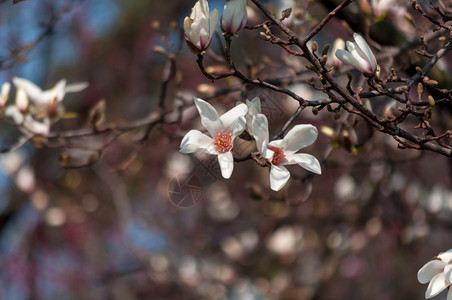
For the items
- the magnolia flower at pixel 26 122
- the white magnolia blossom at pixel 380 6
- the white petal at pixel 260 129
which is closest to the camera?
the white petal at pixel 260 129

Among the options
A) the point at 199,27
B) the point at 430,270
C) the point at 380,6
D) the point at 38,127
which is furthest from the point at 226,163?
the point at 38,127

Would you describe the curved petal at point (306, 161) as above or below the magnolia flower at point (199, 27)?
below

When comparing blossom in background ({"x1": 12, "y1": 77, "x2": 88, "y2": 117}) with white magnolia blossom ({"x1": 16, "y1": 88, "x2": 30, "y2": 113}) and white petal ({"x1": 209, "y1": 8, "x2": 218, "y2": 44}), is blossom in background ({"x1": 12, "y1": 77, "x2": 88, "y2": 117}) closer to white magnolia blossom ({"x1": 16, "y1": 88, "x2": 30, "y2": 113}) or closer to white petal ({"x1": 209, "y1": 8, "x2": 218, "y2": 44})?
white magnolia blossom ({"x1": 16, "y1": 88, "x2": 30, "y2": 113})

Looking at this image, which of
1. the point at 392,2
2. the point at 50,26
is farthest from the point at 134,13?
the point at 392,2

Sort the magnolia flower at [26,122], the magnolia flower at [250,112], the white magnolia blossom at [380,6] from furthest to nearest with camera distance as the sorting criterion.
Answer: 1. the magnolia flower at [26,122]
2. the white magnolia blossom at [380,6]
3. the magnolia flower at [250,112]

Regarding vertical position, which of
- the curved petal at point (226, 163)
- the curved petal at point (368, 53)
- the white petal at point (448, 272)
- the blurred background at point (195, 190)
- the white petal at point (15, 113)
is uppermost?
the curved petal at point (368, 53)

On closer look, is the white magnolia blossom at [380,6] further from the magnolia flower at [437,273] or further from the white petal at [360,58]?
the magnolia flower at [437,273]

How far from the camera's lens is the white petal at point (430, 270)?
100 centimetres

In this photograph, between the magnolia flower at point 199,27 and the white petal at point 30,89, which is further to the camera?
the white petal at point 30,89

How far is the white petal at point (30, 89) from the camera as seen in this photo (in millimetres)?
1617

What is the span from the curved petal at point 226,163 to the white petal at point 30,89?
930 millimetres

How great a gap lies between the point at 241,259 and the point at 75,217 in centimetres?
140

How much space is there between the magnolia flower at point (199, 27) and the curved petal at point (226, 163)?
23 cm

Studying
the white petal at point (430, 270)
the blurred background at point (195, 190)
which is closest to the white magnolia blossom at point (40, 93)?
the blurred background at point (195, 190)
